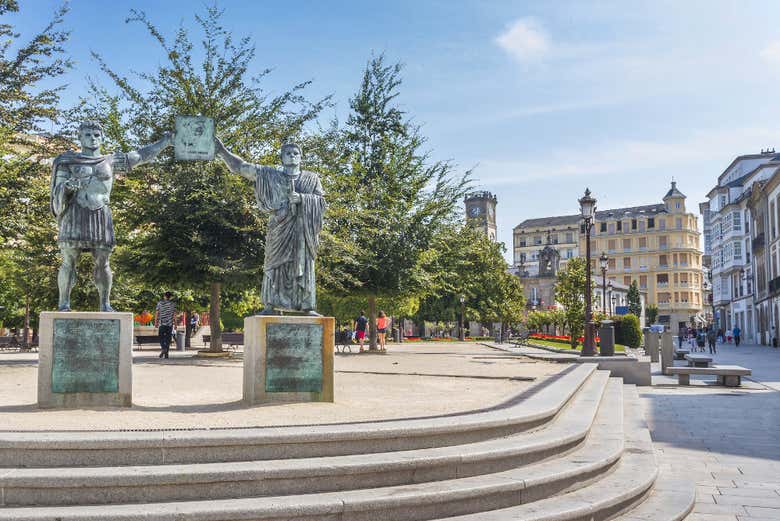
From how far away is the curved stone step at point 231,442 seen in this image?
16.2 ft

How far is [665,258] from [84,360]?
375ft

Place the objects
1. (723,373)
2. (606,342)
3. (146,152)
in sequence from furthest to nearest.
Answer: (606,342)
(723,373)
(146,152)

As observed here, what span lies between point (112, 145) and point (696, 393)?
49.5 feet

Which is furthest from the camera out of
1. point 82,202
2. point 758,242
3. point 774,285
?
point 758,242

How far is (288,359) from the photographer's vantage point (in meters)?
7.52

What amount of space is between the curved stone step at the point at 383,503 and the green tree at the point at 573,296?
2542cm

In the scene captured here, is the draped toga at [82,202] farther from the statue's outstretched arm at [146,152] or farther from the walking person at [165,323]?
the walking person at [165,323]

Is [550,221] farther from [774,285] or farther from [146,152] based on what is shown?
[146,152]

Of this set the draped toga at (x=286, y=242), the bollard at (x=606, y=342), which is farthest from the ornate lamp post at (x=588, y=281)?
the draped toga at (x=286, y=242)

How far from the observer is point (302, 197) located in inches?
309

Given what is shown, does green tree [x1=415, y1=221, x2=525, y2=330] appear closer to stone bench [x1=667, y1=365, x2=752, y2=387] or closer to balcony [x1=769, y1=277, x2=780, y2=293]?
balcony [x1=769, y1=277, x2=780, y2=293]

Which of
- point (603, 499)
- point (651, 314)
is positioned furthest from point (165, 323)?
point (651, 314)

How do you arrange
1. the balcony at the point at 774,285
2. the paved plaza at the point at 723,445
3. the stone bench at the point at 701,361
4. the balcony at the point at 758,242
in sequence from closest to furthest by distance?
the paved plaza at the point at 723,445 → the stone bench at the point at 701,361 → the balcony at the point at 774,285 → the balcony at the point at 758,242

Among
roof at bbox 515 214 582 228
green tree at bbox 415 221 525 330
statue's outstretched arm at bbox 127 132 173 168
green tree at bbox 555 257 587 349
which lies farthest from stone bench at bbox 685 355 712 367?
roof at bbox 515 214 582 228
